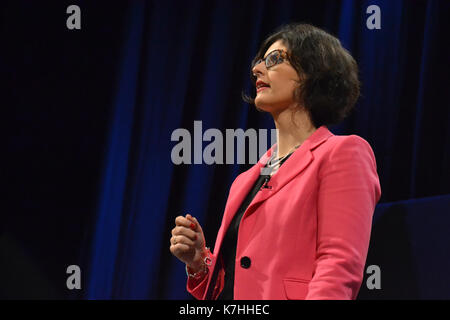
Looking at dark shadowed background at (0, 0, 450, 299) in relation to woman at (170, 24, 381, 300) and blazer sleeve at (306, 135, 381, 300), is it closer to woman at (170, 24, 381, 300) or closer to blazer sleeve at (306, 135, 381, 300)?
woman at (170, 24, 381, 300)

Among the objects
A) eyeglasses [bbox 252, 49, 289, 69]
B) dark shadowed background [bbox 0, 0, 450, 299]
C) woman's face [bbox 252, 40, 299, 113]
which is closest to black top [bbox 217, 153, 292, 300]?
woman's face [bbox 252, 40, 299, 113]

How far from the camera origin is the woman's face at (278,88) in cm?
130

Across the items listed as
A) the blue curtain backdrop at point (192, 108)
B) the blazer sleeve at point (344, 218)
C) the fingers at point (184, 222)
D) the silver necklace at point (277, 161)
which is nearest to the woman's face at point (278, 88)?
the silver necklace at point (277, 161)

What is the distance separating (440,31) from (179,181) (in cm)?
113

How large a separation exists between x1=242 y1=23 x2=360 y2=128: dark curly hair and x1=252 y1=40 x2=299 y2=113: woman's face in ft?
0.05

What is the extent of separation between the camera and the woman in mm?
1034

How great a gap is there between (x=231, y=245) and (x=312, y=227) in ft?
0.74

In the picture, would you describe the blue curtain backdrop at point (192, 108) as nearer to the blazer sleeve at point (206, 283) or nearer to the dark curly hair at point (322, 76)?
the dark curly hair at point (322, 76)

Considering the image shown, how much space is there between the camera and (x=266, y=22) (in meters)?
2.11

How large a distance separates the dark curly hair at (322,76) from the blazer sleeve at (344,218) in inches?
7.4

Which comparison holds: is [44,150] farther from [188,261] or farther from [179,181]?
[188,261]

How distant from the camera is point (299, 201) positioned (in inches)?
42.9

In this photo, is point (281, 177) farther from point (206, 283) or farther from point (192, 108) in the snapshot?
point (192, 108)
